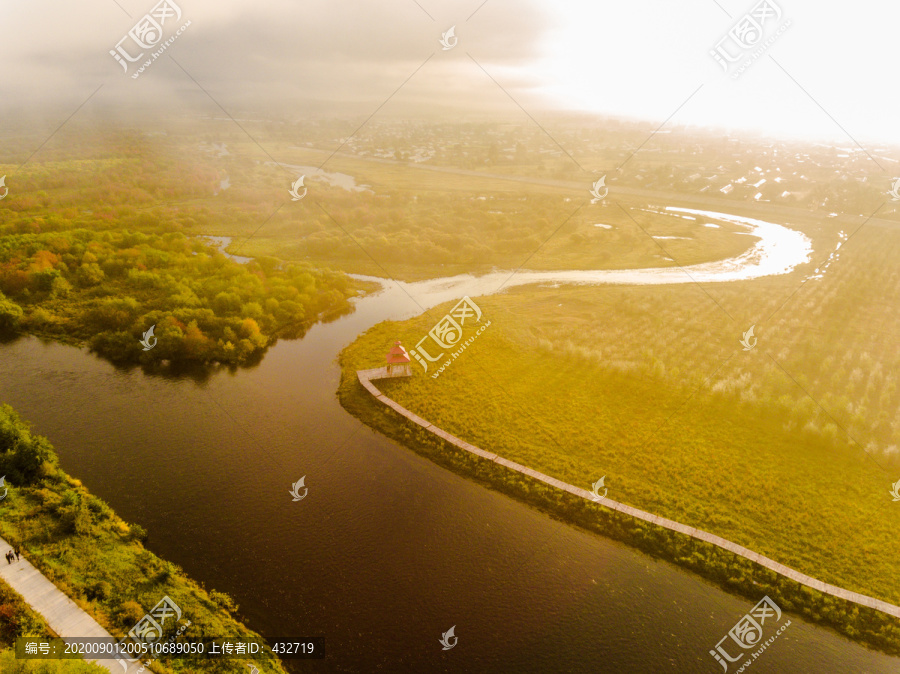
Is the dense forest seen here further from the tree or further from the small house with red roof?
the small house with red roof

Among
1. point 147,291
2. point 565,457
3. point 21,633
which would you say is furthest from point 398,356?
point 147,291

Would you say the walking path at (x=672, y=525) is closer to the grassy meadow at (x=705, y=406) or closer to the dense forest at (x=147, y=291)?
the grassy meadow at (x=705, y=406)

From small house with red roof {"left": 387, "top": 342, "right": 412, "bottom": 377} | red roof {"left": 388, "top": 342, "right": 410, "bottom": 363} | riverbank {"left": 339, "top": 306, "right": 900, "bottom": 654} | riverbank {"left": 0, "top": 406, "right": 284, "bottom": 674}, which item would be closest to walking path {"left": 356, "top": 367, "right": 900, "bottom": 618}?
riverbank {"left": 339, "top": 306, "right": 900, "bottom": 654}

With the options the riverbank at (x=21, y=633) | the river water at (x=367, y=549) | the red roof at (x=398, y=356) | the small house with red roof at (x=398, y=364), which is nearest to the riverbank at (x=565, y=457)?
the river water at (x=367, y=549)

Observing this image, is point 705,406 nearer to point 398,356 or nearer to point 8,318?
point 398,356

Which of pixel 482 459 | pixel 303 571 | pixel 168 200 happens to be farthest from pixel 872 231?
pixel 168 200

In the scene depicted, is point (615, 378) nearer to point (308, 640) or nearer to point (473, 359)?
point (473, 359)

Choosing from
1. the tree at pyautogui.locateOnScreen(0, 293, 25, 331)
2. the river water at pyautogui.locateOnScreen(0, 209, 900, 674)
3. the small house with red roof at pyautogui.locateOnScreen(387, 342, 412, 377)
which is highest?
the tree at pyautogui.locateOnScreen(0, 293, 25, 331)
